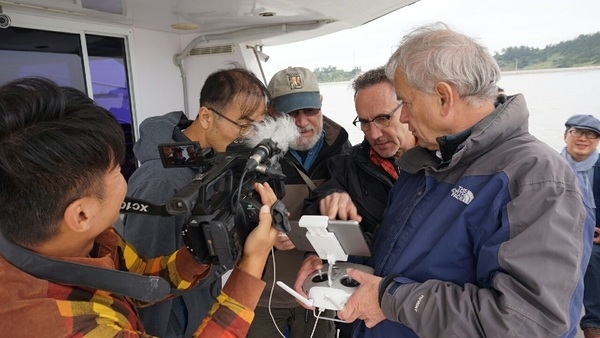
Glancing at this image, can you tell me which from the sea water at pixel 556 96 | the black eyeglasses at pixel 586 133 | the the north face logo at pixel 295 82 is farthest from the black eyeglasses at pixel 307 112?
the black eyeglasses at pixel 586 133

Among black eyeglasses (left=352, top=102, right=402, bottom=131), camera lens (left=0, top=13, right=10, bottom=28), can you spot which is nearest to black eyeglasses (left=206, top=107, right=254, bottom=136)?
black eyeglasses (left=352, top=102, right=402, bottom=131)

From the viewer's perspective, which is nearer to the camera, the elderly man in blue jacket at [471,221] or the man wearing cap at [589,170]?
the elderly man in blue jacket at [471,221]

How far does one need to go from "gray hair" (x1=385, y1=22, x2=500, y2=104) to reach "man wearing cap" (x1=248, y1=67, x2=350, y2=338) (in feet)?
2.83

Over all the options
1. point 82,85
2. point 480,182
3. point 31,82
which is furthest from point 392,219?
point 82,85

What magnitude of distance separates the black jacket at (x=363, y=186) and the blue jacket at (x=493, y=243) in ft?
1.34

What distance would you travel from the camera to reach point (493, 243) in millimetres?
822

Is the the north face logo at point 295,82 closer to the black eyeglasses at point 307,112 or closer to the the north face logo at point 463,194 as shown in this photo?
the black eyeglasses at point 307,112

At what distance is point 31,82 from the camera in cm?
72

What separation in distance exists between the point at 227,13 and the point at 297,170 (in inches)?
63.8

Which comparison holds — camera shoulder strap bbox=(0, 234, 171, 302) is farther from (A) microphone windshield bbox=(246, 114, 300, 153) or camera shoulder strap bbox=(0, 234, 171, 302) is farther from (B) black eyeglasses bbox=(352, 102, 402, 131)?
(B) black eyeglasses bbox=(352, 102, 402, 131)

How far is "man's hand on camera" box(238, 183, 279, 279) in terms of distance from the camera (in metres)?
0.83

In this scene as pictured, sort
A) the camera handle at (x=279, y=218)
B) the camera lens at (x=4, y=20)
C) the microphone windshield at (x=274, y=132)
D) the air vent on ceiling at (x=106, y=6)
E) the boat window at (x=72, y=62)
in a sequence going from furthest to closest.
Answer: the boat window at (x=72, y=62)
the air vent on ceiling at (x=106, y=6)
the camera lens at (x=4, y=20)
the microphone windshield at (x=274, y=132)
the camera handle at (x=279, y=218)

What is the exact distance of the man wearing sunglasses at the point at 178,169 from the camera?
1.20m

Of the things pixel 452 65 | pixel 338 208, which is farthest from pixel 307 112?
pixel 452 65
